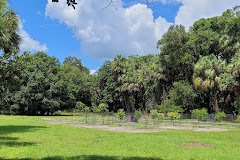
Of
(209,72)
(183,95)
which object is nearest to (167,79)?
(183,95)

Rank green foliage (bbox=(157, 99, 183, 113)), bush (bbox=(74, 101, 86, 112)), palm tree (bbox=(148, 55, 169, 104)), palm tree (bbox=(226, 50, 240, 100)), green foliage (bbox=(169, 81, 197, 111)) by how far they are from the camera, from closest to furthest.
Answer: palm tree (bbox=(226, 50, 240, 100))
green foliage (bbox=(157, 99, 183, 113))
bush (bbox=(74, 101, 86, 112))
green foliage (bbox=(169, 81, 197, 111))
palm tree (bbox=(148, 55, 169, 104))

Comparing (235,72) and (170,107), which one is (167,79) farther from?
(235,72)

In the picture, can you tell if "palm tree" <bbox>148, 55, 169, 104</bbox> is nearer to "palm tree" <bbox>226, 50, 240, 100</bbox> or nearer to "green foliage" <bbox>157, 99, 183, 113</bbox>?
"green foliage" <bbox>157, 99, 183, 113</bbox>

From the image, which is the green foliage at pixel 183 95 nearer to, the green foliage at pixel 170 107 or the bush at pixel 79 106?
the green foliage at pixel 170 107

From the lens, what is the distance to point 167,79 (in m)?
44.7

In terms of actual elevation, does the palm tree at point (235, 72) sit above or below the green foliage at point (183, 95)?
above

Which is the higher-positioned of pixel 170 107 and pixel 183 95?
pixel 183 95

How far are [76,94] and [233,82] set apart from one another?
3569 centimetres

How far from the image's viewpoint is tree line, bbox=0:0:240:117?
34031mm

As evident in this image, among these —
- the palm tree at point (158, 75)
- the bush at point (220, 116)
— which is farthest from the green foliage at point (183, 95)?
the bush at point (220, 116)

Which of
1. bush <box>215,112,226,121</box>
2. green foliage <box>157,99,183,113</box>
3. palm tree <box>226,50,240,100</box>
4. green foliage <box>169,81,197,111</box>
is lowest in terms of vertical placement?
bush <box>215,112,226,121</box>

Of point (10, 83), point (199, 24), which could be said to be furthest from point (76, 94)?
point (10, 83)

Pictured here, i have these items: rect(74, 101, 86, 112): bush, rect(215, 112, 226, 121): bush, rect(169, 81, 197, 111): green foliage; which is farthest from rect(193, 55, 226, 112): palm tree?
rect(74, 101, 86, 112): bush

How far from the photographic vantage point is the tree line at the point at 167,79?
34031mm
